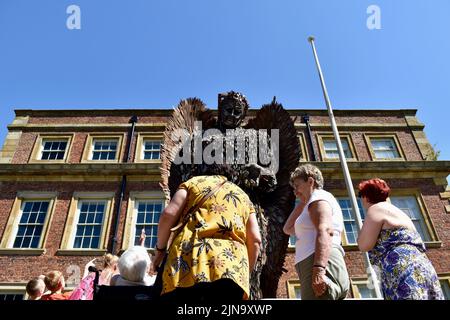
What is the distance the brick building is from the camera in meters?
12.1

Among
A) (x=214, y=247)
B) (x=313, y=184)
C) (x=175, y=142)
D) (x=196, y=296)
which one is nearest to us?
(x=196, y=296)

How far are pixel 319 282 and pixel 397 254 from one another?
2.08 ft

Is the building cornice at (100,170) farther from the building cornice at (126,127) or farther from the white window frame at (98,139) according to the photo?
the building cornice at (126,127)

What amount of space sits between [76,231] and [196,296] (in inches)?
503

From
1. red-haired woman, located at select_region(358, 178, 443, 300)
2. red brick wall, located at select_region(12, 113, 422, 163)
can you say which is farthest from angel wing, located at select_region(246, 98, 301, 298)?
red brick wall, located at select_region(12, 113, 422, 163)

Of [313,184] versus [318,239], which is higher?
[313,184]

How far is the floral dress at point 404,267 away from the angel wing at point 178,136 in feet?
5.15

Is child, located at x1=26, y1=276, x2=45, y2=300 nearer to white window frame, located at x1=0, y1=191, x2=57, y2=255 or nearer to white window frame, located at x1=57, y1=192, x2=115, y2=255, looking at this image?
white window frame, located at x1=57, y1=192, x2=115, y2=255

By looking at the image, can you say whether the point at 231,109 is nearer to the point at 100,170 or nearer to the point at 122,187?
the point at 122,187

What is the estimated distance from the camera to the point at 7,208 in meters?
13.0

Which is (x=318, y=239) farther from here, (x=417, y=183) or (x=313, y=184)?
(x=417, y=183)

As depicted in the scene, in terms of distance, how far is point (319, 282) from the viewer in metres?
1.88

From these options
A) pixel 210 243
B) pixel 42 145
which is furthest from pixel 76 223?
pixel 210 243
